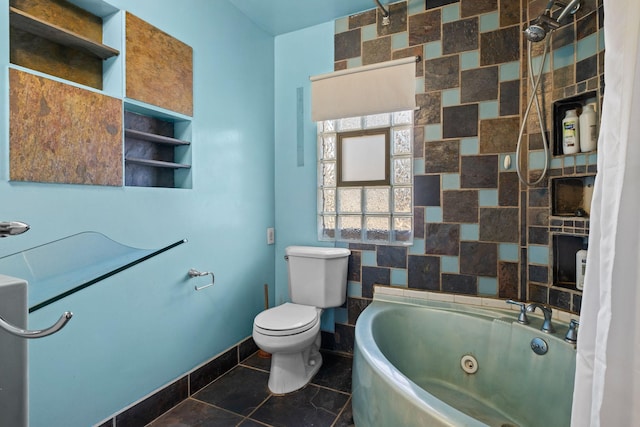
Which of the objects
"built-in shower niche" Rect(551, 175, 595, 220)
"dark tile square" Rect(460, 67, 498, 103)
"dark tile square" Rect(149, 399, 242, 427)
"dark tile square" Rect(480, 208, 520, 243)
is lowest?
"dark tile square" Rect(149, 399, 242, 427)

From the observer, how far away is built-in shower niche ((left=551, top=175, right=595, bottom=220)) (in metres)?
1.63

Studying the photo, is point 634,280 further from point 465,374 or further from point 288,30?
point 288,30

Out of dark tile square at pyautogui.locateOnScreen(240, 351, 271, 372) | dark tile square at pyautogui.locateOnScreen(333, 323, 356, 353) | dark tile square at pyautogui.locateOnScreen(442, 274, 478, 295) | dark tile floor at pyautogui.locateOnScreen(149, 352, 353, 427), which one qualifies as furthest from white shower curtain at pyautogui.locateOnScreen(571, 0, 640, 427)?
dark tile square at pyautogui.locateOnScreen(240, 351, 271, 372)

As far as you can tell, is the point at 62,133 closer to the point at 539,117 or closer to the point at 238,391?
the point at 238,391

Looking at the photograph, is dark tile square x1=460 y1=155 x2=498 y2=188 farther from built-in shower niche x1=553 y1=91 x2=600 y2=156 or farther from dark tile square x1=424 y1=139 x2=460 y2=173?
built-in shower niche x1=553 y1=91 x2=600 y2=156

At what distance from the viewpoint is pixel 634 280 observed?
22.9 inches

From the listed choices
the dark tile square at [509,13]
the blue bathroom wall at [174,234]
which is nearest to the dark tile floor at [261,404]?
the blue bathroom wall at [174,234]

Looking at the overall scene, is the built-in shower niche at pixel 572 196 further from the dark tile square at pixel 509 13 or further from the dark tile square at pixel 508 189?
the dark tile square at pixel 509 13

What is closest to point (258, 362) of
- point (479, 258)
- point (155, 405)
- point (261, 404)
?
point (261, 404)

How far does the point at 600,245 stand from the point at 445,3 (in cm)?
208

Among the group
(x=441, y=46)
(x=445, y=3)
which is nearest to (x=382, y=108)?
(x=441, y=46)

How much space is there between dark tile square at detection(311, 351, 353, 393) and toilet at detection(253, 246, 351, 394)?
0.06 m

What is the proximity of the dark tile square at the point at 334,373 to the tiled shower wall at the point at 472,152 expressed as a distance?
18.5 inches

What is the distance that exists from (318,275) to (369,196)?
70cm
